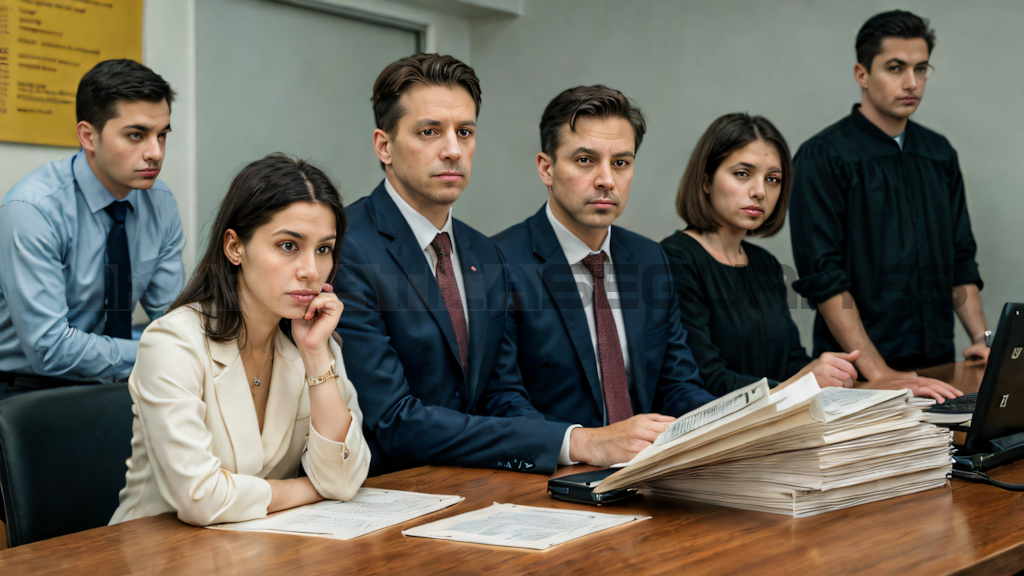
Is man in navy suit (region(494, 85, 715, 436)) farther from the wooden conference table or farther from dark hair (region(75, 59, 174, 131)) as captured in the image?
dark hair (region(75, 59, 174, 131))

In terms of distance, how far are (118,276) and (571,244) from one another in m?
1.35

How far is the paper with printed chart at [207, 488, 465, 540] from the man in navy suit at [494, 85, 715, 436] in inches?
27.5

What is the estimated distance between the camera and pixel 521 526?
1.18m

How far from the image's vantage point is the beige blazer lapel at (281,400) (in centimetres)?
150

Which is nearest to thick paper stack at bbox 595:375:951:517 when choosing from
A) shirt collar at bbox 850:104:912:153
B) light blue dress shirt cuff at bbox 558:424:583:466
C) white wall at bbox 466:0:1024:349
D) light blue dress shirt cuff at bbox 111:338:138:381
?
light blue dress shirt cuff at bbox 558:424:583:466

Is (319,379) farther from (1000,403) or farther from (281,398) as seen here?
(1000,403)

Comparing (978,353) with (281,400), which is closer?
(281,400)

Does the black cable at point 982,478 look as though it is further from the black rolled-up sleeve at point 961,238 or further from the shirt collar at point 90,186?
the shirt collar at point 90,186

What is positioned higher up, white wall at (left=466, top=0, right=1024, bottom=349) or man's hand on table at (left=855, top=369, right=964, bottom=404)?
white wall at (left=466, top=0, right=1024, bottom=349)

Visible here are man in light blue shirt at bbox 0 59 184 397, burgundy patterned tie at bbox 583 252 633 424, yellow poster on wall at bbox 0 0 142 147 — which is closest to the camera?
burgundy patterned tie at bbox 583 252 633 424

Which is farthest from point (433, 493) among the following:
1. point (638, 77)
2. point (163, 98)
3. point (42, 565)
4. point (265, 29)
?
point (638, 77)

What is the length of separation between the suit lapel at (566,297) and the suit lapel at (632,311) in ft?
0.40

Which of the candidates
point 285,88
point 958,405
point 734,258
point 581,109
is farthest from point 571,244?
point 285,88

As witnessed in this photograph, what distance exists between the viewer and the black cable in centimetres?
135
